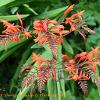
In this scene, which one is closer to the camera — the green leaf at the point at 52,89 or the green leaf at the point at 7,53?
the green leaf at the point at 52,89

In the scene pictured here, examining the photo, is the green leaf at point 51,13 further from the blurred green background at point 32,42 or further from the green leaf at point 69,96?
the green leaf at point 69,96

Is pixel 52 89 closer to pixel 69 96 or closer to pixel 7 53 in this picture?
pixel 69 96

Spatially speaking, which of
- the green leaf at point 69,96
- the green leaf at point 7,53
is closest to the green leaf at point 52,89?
the green leaf at point 69,96

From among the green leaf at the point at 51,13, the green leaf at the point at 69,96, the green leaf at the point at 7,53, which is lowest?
the green leaf at the point at 69,96

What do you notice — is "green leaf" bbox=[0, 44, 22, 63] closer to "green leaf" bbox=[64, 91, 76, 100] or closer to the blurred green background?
the blurred green background

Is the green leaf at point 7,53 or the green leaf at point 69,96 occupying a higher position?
the green leaf at point 7,53

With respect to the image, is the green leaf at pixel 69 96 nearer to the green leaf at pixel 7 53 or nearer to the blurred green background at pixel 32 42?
the blurred green background at pixel 32 42

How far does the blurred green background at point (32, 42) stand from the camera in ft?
5.69

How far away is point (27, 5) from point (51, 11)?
14 centimetres

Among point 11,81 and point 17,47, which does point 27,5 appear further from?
point 11,81

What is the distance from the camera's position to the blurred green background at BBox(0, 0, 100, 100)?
1733 millimetres

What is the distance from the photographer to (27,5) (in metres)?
1.82

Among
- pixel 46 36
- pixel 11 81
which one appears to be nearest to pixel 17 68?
pixel 11 81

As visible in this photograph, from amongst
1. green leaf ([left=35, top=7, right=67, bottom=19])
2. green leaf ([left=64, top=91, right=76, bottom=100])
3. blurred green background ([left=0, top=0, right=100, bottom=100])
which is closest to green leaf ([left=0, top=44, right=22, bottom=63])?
blurred green background ([left=0, top=0, right=100, bottom=100])
